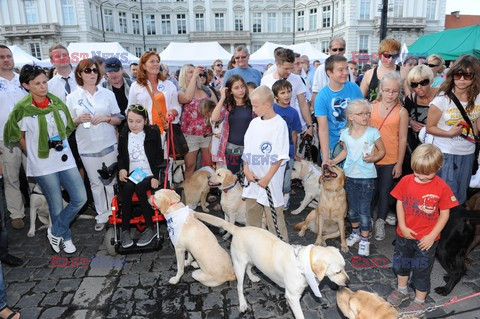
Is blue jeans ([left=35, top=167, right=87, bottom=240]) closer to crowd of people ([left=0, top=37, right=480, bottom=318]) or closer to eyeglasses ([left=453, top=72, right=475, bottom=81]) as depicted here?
crowd of people ([left=0, top=37, right=480, bottom=318])

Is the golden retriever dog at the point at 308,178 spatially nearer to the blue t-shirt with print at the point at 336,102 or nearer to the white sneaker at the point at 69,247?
the blue t-shirt with print at the point at 336,102

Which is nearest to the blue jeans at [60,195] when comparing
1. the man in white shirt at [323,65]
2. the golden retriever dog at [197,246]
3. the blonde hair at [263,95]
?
the golden retriever dog at [197,246]

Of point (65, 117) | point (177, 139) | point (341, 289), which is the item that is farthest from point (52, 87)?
point (341, 289)

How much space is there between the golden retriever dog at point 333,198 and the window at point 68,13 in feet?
179

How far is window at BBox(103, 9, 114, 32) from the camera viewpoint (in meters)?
53.6

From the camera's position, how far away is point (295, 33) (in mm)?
58000

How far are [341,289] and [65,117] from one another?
3.85m

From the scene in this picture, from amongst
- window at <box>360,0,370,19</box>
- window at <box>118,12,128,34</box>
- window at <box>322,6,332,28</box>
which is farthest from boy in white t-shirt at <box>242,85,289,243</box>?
window at <box>118,12,128,34</box>

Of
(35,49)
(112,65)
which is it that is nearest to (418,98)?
(112,65)

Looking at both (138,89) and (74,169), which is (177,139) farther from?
(74,169)

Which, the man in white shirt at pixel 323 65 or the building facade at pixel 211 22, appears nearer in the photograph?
the man in white shirt at pixel 323 65

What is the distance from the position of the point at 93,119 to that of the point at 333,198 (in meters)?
3.41

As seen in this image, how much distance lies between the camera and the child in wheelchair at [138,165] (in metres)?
4.24

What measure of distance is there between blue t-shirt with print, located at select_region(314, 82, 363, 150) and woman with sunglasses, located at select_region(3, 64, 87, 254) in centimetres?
335
